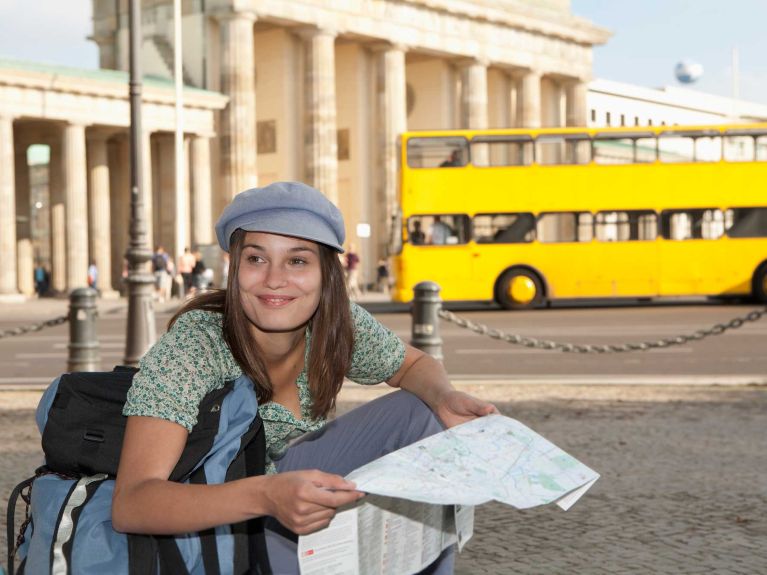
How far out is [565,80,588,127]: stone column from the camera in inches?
2530

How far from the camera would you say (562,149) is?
2608 cm

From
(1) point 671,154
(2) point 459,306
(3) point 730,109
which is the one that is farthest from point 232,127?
(3) point 730,109

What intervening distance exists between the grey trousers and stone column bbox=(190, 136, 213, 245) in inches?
1627

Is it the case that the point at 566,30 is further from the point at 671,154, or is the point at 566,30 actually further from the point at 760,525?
the point at 760,525

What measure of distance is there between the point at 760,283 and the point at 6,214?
974 inches

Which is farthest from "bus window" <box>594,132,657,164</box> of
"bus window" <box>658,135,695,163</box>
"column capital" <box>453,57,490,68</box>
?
"column capital" <box>453,57,490,68</box>

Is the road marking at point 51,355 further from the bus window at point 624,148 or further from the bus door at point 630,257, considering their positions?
the bus window at point 624,148

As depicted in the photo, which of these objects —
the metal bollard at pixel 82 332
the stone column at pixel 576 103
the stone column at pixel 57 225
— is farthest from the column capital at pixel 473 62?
the metal bollard at pixel 82 332

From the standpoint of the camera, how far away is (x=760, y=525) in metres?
5.03

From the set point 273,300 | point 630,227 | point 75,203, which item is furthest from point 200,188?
point 273,300

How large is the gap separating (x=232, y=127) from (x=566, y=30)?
22341 millimetres

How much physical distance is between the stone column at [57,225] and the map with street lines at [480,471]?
41.4 m

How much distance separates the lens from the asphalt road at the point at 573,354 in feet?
39.2

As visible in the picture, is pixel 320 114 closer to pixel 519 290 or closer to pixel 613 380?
pixel 519 290
